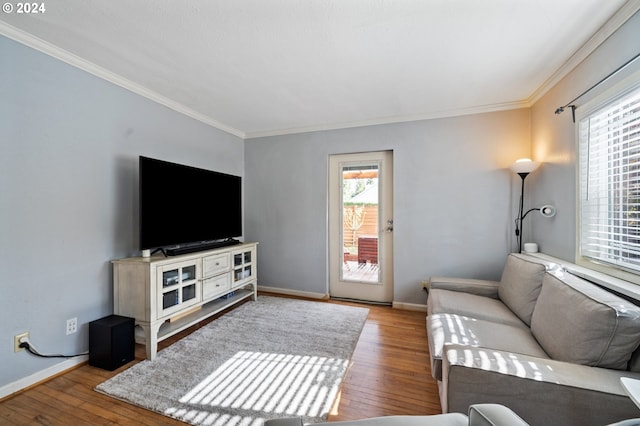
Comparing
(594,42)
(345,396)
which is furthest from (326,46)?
(345,396)

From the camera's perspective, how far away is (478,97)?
2.79 meters

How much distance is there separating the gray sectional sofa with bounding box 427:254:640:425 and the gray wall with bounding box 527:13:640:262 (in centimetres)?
77

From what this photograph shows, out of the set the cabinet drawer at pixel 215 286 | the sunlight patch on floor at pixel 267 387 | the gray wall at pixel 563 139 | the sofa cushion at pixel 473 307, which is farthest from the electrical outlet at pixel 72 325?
the gray wall at pixel 563 139

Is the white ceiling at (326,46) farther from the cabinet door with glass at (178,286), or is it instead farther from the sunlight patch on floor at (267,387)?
the sunlight patch on floor at (267,387)

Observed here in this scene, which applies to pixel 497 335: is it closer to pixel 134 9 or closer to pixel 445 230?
pixel 445 230

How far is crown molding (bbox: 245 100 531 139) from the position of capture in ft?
9.64

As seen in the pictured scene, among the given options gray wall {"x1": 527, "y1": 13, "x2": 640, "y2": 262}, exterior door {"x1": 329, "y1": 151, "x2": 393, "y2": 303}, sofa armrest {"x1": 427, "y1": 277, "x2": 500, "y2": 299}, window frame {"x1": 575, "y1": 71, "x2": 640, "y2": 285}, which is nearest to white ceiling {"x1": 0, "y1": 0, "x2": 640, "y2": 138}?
gray wall {"x1": 527, "y1": 13, "x2": 640, "y2": 262}

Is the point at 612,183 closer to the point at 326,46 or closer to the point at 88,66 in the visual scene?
the point at 326,46

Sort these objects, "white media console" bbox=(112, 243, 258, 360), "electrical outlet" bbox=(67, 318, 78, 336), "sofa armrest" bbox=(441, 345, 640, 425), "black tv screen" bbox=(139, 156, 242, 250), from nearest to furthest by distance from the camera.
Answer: "sofa armrest" bbox=(441, 345, 640, 425) < "electrical outlet" bbox=(67, 318, 78, 336) < "white media console" bbox=(112, 243, 258, 360) < "black tv screen" bbox=(139, 156, 242, 250)

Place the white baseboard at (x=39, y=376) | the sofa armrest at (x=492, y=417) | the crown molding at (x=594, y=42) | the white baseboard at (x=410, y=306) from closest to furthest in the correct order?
the sofa armrest at (x=492, y=417)
the crown molding at (x=594, y=42)
the white baseboard at (x=39, y=376)
the white baseboard at (x=410, y=306)

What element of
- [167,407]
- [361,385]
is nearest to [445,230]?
[361,385]

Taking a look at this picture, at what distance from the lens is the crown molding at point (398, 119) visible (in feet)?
9.64

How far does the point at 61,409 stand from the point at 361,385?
1909 millimetres

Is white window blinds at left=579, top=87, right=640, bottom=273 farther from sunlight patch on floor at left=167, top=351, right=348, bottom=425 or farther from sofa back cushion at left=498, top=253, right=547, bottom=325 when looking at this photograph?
sunlight patch on floor at left=167, top=351, right=348, bottom=425
